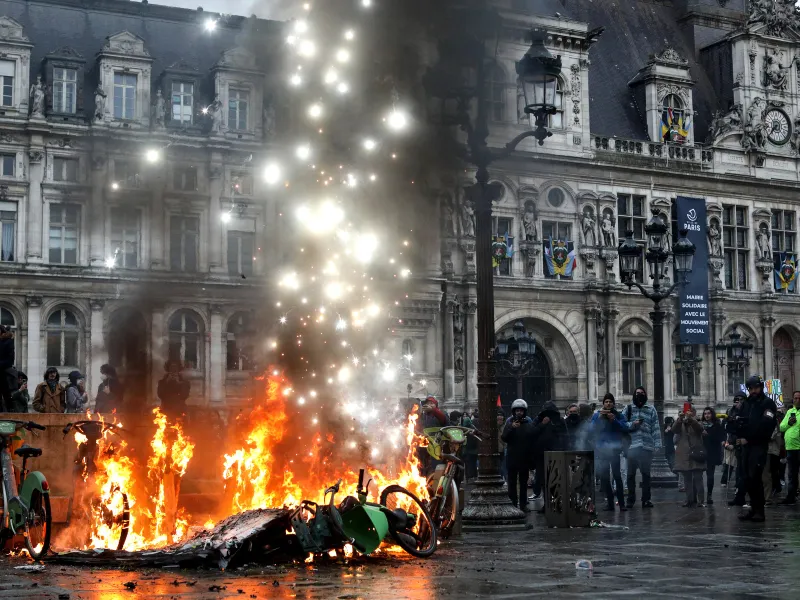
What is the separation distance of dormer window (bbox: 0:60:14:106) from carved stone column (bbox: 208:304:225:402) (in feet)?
26.7

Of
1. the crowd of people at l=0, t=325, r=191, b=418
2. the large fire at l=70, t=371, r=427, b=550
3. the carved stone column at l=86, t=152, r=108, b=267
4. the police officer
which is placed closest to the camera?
the large fire at l=70, t=371, r=427, b=550

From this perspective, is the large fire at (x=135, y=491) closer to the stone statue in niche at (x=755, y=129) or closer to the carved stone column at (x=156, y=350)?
the carved stone column at (x=156, y=350)

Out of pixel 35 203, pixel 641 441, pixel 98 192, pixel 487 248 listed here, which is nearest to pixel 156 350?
pixel 98 192

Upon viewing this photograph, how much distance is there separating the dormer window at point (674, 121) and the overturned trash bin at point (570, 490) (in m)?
28.4

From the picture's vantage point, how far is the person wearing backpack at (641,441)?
1964cm

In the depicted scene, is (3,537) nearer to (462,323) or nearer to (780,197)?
(462,323)

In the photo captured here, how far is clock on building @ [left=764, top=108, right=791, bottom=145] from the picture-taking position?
45312 millimetres

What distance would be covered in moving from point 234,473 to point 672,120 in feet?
108

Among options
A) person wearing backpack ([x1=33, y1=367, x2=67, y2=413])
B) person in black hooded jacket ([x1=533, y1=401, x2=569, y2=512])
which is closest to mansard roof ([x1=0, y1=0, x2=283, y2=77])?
person wearing backpack ([x1=33, y1=367, x2=67, y2=413])

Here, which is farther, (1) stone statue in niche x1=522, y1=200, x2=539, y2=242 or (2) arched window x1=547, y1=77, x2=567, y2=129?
(2) arched window x1=547, y1=77, x2=567, y2=129

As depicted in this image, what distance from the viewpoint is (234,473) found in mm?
14094

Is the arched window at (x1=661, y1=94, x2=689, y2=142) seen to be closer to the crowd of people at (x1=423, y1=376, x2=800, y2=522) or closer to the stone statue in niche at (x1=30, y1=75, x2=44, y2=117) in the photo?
the stone statue in niche at (x1=30, y1=75, x2=44, y2=117)

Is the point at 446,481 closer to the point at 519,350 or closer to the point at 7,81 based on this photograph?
the point at 519,350

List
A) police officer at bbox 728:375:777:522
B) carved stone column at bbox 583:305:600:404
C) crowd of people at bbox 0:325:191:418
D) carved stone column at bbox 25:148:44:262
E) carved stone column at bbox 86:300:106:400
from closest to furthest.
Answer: crowd of people at bbox 0:325:191:418 → police officer at bbox 728:375:777:522 → carved stone column at bbox 86:300:106:400 → carved stone column at bbox 25:148:44:262 → carved stone column at bbox 583:305:600:404
